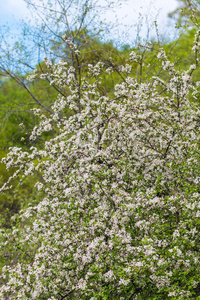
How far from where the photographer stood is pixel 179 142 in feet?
14.1

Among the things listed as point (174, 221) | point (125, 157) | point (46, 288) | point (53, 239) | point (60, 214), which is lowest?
point (46, 288)

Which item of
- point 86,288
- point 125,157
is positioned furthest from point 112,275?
point 125,157

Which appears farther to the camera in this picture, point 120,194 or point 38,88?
point 38,88

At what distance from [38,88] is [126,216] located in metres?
8.64

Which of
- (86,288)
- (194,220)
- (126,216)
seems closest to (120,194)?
(126,216)

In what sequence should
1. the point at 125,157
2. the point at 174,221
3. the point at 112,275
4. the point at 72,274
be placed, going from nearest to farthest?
the point at 112,275 < the point at 72,274 < the point at 174,221 < the point at 125,157

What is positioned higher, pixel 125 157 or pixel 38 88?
pixel 38 88

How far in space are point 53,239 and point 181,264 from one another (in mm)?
1718

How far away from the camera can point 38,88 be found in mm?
11062

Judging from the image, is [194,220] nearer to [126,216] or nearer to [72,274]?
[126,216]

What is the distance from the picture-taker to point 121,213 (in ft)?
11.6

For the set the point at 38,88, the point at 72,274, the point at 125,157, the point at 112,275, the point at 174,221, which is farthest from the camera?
the point at 38,88

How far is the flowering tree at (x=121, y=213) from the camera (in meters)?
3.17

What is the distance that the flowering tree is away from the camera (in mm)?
3174
